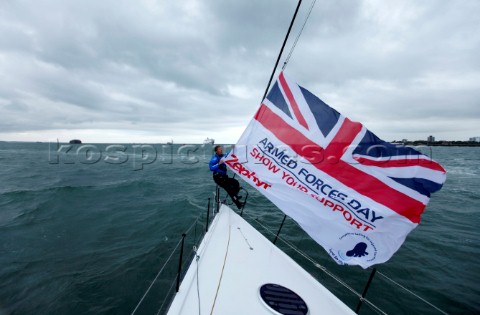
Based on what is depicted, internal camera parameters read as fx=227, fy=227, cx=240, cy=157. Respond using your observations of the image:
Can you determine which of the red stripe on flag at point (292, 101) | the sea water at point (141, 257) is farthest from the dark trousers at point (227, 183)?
the red stripe on flag at point (292, 101)

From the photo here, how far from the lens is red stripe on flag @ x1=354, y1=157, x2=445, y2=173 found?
3.17 m

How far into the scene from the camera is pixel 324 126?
382 centimetres

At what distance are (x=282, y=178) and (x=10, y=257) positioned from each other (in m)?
10.0

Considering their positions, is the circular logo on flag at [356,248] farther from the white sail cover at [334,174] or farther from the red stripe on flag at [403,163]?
the red stripe on flag at [403,163]

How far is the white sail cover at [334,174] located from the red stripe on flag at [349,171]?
0.04 ft

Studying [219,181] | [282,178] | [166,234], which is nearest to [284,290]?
[282,178]

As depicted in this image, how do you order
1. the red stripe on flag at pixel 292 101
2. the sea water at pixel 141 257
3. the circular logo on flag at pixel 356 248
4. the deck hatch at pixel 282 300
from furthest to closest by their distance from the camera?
the sea water at pixel 141 257
the red stripe on flag at pixel 292 101
the circular logo on flag at pixel 356 248
the deck hatch at pixel 282 300

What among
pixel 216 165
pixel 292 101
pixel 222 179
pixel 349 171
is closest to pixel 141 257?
pixel 222 179

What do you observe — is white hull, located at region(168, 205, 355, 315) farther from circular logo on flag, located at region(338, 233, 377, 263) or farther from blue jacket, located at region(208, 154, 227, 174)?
blue jacket, located at region(208, 154, 227, 174)

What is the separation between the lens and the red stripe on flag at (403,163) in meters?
3.17

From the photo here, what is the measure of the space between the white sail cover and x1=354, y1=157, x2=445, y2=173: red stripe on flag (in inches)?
0.5

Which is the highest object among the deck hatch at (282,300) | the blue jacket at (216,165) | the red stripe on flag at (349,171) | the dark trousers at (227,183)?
the red stripe on flag at (349,171)

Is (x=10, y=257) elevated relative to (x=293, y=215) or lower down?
lower down

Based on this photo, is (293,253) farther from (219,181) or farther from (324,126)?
(324,126)
